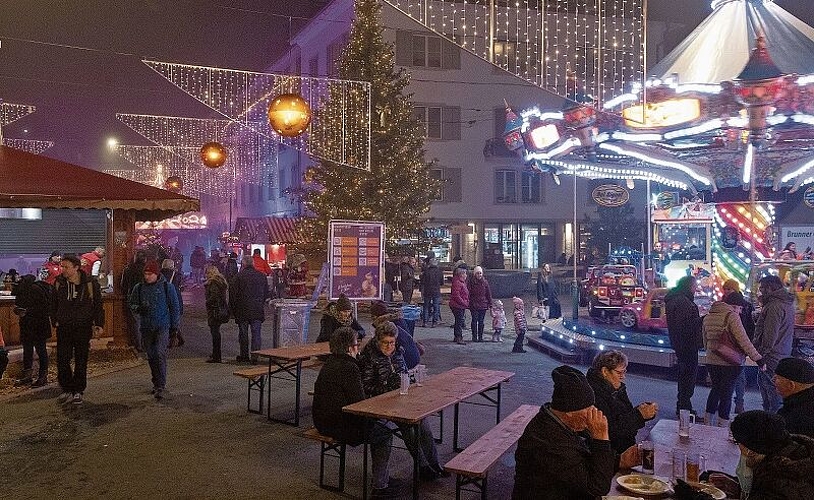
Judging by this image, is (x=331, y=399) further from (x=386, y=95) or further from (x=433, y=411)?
(x=386, y=95)

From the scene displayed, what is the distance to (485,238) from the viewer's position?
120ft

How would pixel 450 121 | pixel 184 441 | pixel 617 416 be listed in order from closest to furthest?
pixel 617 416 → pixel 184 441 → pixel 450 121

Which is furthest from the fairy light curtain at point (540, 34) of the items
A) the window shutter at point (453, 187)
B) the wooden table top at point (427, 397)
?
the window shutter at point (453, 187)

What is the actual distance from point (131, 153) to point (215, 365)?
30481 mm

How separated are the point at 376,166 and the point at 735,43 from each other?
43.5 feet

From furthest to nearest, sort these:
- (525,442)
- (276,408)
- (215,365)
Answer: (215,365), (276,408), (525,442)

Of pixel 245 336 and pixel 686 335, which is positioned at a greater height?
pixel 686 335

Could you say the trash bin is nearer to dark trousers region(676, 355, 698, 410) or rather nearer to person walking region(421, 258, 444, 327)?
person walking region(421, 258, 444, 327)

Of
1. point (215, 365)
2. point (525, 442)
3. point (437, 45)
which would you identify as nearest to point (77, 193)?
point (215, 365)

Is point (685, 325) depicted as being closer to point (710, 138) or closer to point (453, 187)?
point (710, 138)

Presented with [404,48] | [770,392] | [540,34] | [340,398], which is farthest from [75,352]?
[404,48]

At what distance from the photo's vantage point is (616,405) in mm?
5020

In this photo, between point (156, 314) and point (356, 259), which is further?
point (356, 259)

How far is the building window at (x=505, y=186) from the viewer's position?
36250 millimetres
